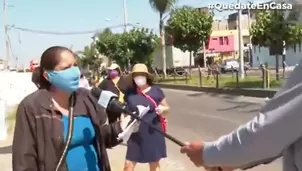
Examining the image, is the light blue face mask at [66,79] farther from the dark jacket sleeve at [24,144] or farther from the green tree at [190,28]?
the green tree at [190,28]

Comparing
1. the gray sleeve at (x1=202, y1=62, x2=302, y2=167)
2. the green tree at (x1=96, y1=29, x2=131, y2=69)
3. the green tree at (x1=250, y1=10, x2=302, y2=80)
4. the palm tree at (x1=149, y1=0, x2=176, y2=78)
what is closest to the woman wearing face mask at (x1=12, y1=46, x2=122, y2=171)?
the gray sleeve at (x1=202, y1=62, x2=302, y2=167)

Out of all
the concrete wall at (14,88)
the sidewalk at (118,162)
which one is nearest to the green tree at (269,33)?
the concrete wall at (14,88)

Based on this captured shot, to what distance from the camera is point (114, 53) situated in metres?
65.8

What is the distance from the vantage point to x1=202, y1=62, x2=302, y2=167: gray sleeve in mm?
2000

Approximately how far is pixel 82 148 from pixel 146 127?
301 centimetres

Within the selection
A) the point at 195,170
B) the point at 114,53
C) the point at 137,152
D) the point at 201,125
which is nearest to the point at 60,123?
the point at 137,152

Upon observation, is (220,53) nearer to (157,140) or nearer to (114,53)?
(114,53)

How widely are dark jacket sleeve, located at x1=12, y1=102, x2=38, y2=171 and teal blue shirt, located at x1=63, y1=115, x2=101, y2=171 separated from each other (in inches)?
7.6

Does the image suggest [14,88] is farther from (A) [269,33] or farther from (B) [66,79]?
(B) [66,79]

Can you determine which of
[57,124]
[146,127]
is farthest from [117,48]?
[57,124]

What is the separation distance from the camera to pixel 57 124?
3.62 meters

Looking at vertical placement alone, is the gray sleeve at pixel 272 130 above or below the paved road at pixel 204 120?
above

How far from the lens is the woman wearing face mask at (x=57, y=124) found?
3.54 m

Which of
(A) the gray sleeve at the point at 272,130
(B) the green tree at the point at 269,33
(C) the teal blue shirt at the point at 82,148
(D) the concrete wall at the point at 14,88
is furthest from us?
(D) the concrete wall at the point at 14,88
